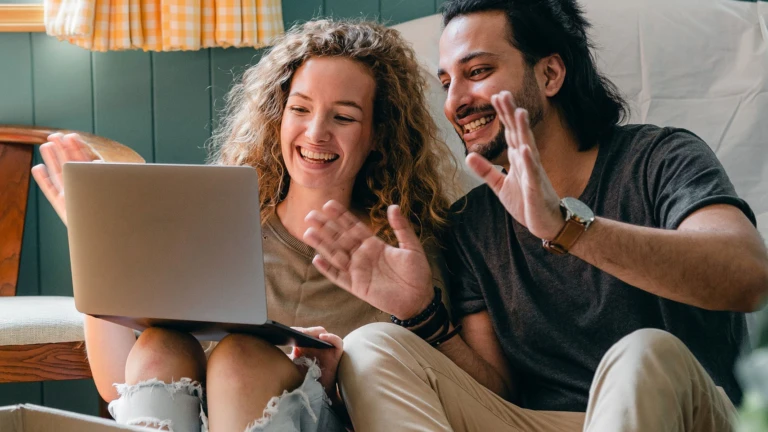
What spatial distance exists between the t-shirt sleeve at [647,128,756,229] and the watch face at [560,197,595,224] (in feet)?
0.56

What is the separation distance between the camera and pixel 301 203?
1591mm

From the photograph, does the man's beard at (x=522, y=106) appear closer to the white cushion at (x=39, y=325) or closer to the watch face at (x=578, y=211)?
the watch face at (x=578, y=211)

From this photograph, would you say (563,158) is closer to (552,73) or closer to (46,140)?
(552,73)

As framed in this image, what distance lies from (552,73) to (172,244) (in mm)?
792

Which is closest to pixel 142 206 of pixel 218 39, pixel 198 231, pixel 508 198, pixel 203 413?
pixel 198 231

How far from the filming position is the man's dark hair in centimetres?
152

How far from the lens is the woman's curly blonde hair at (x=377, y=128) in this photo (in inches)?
62.8

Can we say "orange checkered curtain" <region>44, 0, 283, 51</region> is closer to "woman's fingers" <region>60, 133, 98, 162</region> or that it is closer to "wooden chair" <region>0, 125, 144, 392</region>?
"wooden chair" <region>0, 125, 144, 392</region>

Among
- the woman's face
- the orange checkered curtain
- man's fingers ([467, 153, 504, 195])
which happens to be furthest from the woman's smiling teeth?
the orange checkered curtain

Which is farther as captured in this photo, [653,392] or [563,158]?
[563,158]

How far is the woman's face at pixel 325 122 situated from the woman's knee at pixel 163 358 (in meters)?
0.40

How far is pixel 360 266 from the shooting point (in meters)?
1.32

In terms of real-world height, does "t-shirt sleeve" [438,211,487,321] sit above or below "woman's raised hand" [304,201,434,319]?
below

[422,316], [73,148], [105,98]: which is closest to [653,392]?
[422,316]
